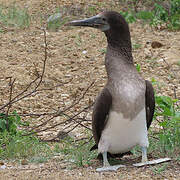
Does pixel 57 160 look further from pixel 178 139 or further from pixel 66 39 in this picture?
pixel 66 39

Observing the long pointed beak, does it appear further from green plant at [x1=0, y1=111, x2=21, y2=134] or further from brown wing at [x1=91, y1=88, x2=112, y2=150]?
green plant at [x1=0, y1=111, x2=21, y2=134]

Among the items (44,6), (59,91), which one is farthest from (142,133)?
(44,6)

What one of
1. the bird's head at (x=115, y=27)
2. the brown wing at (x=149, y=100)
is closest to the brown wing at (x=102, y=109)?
the brown wing at (x=149, y=100)

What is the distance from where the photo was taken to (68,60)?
9.59 m

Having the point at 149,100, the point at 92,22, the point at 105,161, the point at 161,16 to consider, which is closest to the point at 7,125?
the point at 105,161

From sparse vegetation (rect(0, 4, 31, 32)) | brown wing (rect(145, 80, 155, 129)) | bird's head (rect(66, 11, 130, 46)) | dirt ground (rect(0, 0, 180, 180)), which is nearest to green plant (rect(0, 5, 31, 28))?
sparse vegetation (rect(0, 4, 31, 32))

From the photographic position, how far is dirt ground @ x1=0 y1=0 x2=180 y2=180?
26.8 ft

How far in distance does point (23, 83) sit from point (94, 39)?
2477mm

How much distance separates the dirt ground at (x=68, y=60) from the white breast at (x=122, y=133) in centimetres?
198

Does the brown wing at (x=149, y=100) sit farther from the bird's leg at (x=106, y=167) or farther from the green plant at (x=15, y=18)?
the green plant at (x=15, y=18)

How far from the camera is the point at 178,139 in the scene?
5184 mm

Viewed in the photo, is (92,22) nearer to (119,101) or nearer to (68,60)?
(119,101)

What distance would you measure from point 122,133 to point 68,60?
518 centimetres

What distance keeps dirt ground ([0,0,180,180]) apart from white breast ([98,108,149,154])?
6.50ft
